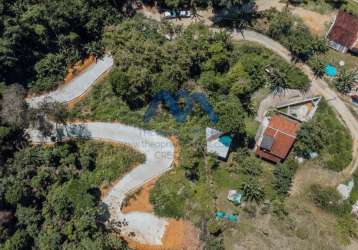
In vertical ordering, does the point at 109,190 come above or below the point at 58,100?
below

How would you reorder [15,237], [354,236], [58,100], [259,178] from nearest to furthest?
[15,237]
[354,236]
[259,178]
[58,100]

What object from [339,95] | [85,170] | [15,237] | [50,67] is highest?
[339,95]

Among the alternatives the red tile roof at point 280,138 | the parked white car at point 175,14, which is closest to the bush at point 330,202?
the red tile roof at point 280,138

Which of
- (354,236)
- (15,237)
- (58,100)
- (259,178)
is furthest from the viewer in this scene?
(58,100)

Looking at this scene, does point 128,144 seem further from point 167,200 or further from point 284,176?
point 284,176

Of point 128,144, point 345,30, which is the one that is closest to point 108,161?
point 128,144

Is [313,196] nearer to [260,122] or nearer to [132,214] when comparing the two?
[260,122]

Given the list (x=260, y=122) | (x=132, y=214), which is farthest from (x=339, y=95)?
(x=132, y=214)
